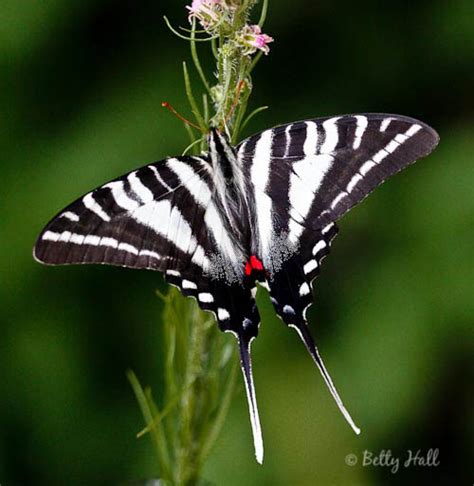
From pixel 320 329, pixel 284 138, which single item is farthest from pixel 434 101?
pixel 284 138

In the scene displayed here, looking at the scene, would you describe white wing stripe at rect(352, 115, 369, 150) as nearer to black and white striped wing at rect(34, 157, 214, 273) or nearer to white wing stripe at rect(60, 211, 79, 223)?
black and white striped wing at rect(34, 157, 214, 273)

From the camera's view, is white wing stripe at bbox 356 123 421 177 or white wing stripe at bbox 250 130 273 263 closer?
white wing stripe at bbox 356 123 421 177

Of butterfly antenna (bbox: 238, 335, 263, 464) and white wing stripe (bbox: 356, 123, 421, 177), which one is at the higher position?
white wing stripe (bbox: 356, 123, 421, 177)

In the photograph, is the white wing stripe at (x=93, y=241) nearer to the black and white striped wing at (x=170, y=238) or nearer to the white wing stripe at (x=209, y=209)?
the black and white striped wing at (x=170, y=238)

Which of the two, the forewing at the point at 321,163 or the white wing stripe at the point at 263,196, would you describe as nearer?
the forewing at the point at 321,163

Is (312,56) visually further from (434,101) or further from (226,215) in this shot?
(226,215)

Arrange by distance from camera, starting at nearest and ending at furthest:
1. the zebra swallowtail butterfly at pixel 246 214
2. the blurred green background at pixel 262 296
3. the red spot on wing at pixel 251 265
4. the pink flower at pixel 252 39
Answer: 1. the pink flower at pixel 252 39
2. the zebra swallowtail butterfly at pixel 246 214
3. the red spot on wing at pixel 251 265
4. the blurred green background at pixel 262 296

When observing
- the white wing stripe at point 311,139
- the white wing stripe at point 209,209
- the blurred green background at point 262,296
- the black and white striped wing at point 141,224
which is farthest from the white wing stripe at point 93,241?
the blurred green background at point 262,296

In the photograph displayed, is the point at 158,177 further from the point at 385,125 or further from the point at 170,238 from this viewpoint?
the point at 385,125

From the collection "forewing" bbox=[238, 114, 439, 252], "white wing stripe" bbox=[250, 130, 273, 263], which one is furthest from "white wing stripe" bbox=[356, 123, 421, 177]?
"white wing stripe" bbox=[250, 130, 273, 263]
